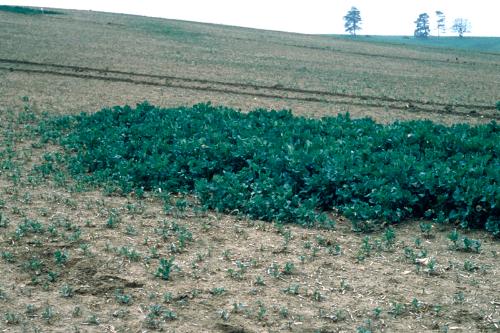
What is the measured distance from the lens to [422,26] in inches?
5103

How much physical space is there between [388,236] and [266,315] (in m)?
2.45

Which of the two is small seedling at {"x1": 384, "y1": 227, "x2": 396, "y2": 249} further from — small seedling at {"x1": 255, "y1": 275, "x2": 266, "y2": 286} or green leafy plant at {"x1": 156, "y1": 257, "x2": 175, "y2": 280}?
green leafy plant at {"x1": 156, "y1": 257, "x2": 175, "y2": 280}

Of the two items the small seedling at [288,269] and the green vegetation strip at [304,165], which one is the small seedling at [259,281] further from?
the green vegetation strip at [304,165]

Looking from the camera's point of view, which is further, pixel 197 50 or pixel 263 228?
pixel 197 50

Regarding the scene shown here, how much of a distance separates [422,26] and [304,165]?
426 ft

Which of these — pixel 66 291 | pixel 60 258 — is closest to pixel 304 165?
pixel 60 258

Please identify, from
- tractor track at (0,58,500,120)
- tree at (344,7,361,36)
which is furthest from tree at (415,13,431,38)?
tractor track at (0,58,500,120)

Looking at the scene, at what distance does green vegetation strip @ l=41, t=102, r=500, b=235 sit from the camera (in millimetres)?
7797

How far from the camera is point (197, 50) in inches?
1505

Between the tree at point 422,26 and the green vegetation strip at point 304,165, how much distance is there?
125 meters

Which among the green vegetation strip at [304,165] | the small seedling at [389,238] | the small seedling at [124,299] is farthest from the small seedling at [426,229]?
the small seedling at [124,299]

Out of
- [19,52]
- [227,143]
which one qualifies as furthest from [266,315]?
[19,52]

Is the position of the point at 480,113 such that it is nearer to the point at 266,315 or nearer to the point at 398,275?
the point at 398,275

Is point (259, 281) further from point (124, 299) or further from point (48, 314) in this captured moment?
point (48, 314)
